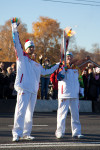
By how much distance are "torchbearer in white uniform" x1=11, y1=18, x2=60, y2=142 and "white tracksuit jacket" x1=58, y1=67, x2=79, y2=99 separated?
34.0 inches

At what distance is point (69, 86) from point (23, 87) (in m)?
1.36

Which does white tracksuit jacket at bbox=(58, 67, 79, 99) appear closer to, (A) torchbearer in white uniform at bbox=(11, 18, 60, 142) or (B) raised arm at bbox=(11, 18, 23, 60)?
(A) torchbearer in white uniform at bbox=(11, 18, 60, 142)

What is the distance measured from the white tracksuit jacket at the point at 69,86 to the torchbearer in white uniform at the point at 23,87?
864 millimetres

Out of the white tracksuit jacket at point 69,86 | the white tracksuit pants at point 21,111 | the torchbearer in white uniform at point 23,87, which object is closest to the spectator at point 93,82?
the white tracksuit jacket at point 69,86

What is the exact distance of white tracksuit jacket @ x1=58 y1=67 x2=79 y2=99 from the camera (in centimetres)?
898

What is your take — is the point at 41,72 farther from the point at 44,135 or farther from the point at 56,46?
the point at 56,46

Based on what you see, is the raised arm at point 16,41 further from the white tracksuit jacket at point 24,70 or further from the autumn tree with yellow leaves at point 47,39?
the autumn tree with yellow leaves at point 47,39

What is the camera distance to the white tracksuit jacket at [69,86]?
898 cm

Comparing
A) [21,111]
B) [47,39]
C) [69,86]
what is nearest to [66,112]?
[69,86]

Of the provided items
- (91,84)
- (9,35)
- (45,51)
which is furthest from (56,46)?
(91,84)

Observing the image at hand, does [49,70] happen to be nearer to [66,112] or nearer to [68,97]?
[68,97]

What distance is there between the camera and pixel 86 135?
9.34m

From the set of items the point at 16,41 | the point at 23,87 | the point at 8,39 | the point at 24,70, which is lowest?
the point at 23,87

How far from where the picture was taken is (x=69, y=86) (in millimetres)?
9039
